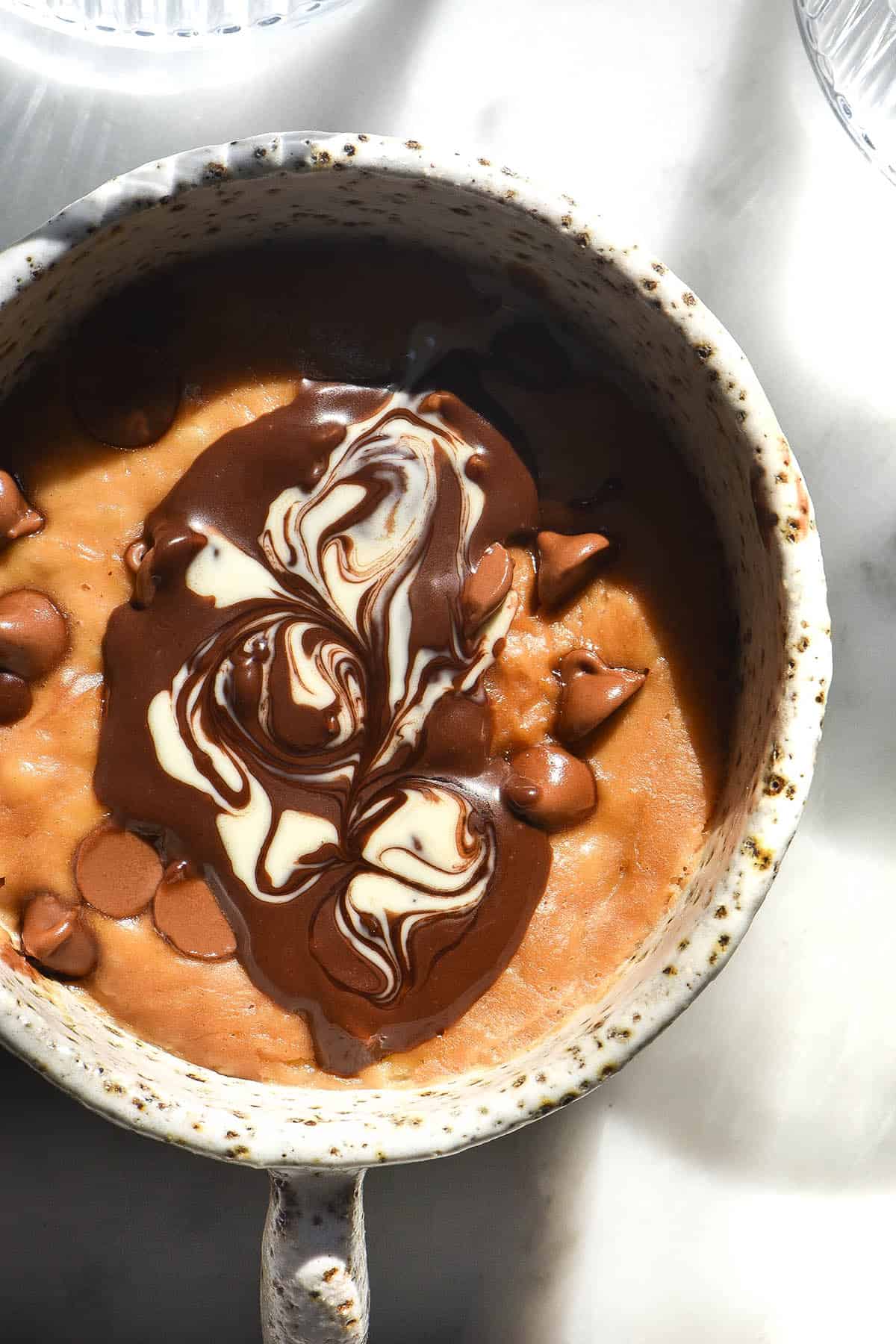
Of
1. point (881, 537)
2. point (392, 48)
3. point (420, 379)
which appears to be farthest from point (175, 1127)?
point (392, 48)

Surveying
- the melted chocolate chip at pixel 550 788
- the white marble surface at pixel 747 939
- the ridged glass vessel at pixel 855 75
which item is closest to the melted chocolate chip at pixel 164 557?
the melted chocolate chip at pixel 550 788

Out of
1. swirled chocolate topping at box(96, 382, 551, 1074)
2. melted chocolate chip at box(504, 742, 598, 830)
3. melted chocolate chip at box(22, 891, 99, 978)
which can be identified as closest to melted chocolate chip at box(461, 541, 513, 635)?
swirled chocolate topping at box(96, 382, 551, 1074)

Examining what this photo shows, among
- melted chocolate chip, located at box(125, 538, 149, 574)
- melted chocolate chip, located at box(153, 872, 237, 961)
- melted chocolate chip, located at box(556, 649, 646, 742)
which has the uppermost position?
melted chocolate chip, located at box(556, 649, 646, 742)

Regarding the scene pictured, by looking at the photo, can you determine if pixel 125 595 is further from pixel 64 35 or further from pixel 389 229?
pixel 64 35

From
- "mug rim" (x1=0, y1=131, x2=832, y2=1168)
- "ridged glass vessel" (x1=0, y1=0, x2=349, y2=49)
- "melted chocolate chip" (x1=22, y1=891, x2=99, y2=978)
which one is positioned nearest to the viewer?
"mug rim" (x1=0, y1=131, x2=832, y2=1168)

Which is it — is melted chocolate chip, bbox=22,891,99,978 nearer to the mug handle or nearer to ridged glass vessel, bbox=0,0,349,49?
the mug handle

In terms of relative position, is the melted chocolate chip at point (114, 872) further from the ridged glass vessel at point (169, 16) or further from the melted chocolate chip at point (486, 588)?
the ridged glass vessel at point (169, 16)
